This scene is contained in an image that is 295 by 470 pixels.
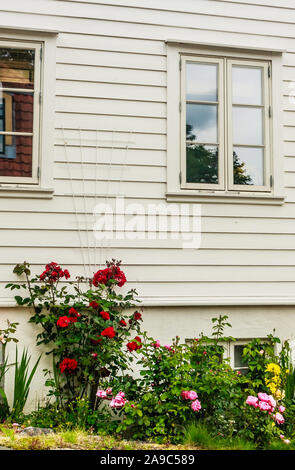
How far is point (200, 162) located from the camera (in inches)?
213

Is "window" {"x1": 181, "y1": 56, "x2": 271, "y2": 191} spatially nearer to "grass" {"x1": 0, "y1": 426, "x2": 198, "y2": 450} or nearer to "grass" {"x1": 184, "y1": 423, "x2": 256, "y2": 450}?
"grass" {"x1": 184, "y1": 423, "x2": 256, "y2": 450}

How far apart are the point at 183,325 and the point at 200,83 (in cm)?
258

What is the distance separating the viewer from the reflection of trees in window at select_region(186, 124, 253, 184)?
539 centimetres

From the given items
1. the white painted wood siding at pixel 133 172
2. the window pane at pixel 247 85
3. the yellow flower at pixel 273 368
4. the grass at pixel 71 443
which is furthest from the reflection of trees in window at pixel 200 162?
the grass at pixel 71 443

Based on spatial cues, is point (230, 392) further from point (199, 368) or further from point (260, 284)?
point (260, 284)

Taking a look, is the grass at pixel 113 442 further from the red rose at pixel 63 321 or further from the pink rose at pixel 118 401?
the red rose at pixel 63 321

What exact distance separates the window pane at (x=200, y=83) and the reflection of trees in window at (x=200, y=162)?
35 centimetres

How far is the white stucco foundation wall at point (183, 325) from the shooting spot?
190 inches

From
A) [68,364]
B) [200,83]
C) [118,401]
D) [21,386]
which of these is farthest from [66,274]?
[200,83]

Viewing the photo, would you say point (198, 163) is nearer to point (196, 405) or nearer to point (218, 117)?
point (218, 117)

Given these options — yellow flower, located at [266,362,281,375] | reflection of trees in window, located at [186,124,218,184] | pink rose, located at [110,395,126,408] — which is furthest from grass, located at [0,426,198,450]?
reflection of trees in window, located at [186,124,218,184]

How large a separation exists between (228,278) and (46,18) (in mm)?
3229
